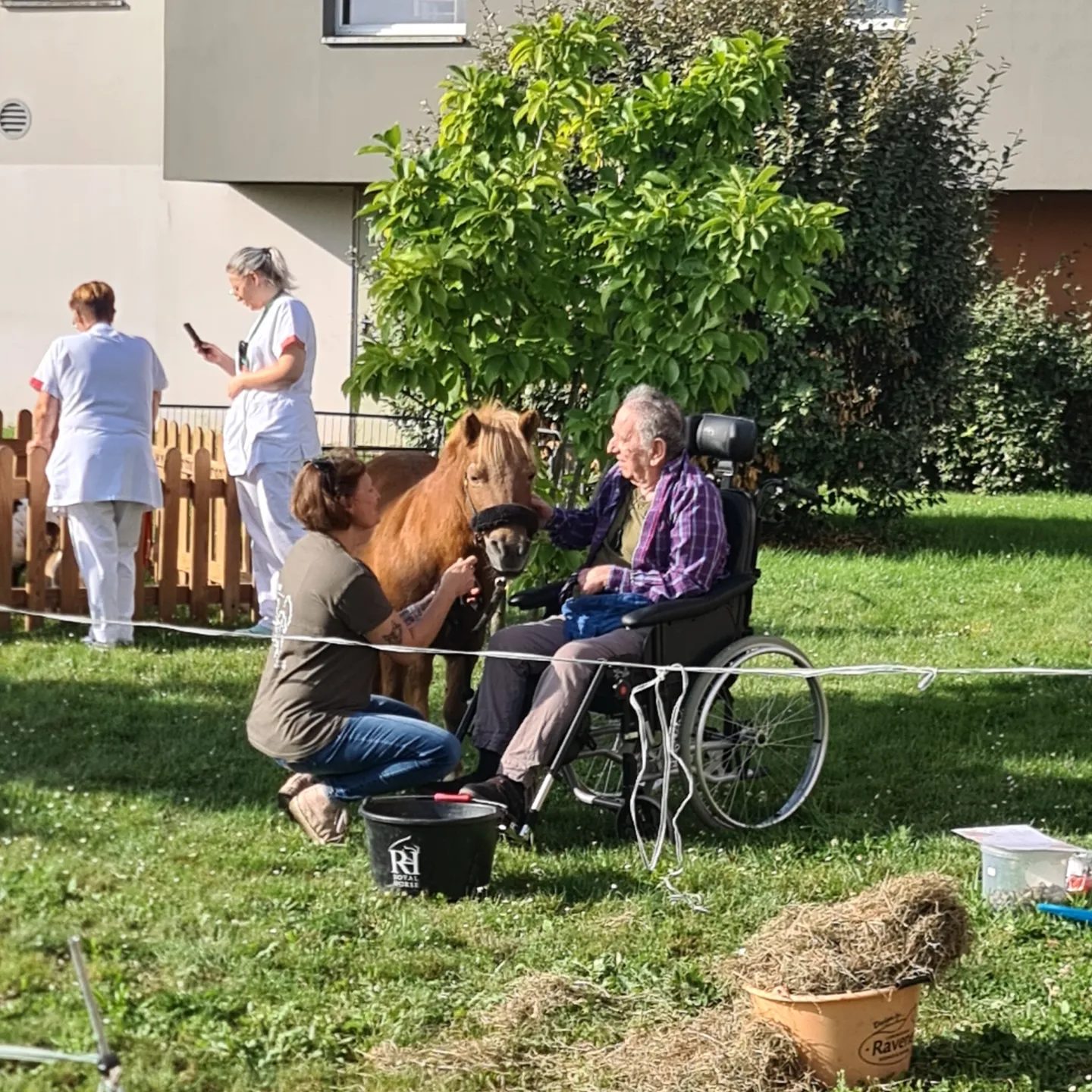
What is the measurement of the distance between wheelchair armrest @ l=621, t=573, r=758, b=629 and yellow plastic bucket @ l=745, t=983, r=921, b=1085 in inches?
81.9

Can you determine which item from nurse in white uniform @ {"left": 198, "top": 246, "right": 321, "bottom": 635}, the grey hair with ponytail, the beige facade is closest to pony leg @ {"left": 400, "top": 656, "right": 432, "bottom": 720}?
nurse in white uniform @ {"left": 198, "top": 246, "right": 321, "bottom": 635}

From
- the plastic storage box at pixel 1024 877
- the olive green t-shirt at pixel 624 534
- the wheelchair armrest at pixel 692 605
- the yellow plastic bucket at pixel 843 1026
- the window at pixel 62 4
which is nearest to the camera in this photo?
the yellow plastic bucket at pixel 843 1026

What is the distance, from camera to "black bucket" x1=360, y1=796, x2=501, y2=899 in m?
5.55

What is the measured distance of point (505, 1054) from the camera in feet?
14.4

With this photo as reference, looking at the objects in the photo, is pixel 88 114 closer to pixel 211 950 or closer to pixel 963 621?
pixel 963 621

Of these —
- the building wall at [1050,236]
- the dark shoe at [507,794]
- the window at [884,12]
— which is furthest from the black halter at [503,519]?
the building wall at [1050,236]

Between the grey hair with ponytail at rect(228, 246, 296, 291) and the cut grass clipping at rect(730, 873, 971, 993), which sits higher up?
the grey hair with ponytail at rect(228, 246, 296, 291)

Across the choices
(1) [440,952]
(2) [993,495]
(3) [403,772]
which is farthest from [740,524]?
(2) [993,495]

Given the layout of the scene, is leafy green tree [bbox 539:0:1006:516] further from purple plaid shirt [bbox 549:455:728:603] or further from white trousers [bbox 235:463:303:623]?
purple plaid shirt [bbox 549:455:728:603]

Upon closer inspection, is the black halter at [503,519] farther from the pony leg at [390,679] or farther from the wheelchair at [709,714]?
the pony leg at [390,679]

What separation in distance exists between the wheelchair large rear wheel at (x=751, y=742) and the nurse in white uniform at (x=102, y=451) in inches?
154

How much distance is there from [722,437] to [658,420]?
319 mm

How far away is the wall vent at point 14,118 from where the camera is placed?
70.2 ft

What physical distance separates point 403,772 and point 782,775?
1.86 m
